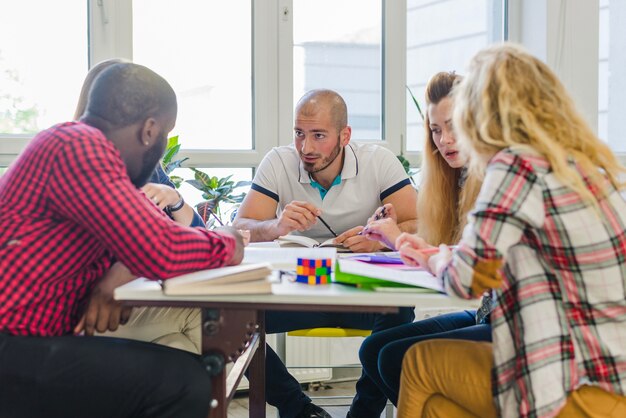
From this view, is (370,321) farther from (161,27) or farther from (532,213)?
(161,27)

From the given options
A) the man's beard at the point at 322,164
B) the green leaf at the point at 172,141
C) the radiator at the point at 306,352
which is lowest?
the radiator at the point at 306,352

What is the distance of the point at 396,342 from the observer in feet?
6.32

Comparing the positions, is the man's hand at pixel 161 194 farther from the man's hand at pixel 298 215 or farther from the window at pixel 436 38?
the window at pixel 436 38

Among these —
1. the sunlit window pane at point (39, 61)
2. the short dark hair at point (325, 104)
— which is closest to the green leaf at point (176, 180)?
the sunlit window pane at point (39, 61)

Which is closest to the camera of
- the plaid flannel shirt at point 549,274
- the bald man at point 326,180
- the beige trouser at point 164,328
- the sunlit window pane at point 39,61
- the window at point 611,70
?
the plaid flannel shirt at point 549,274

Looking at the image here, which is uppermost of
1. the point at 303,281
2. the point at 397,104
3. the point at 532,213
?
the point at 397,104

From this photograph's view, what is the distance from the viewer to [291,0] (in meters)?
3.41

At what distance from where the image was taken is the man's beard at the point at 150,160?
1513mm

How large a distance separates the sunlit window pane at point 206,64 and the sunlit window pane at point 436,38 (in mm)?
864

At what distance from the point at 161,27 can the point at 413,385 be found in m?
2.36

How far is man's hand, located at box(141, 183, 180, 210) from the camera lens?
6.68 feet

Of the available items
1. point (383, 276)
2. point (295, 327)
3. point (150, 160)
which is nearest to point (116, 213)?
point (150, 160)

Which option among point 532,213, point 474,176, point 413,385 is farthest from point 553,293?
point 474,176

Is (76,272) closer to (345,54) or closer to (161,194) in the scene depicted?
(161,194)
